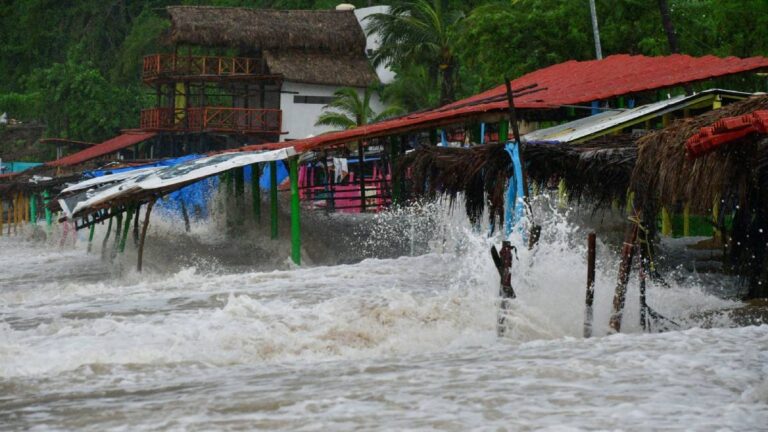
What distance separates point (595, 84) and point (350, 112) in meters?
19.8

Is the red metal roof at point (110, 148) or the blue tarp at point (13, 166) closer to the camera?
the red metal roof at point (110, 148)

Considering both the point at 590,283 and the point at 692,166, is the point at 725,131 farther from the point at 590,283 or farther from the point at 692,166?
the point at 590,283

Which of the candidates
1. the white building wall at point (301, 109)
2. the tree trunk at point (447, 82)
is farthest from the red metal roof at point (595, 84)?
the white building wall at point (301, 109)

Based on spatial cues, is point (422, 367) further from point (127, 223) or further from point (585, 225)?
point (127, 223)

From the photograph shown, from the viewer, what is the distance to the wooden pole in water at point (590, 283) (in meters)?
9.81

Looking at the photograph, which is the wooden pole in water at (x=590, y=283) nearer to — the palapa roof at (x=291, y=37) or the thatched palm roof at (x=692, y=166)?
the thatched palm roof at (x=692, y=166)

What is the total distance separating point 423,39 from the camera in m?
34.3

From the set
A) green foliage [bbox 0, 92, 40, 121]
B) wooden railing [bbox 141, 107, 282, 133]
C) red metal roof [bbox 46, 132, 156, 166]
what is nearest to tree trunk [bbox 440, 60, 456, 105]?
wooden railing [bbox 141, 107, 282, 133]

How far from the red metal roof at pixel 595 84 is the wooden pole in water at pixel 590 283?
5.20 m

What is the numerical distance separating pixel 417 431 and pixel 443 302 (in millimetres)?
5097

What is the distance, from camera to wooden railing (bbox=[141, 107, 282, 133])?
3725cm

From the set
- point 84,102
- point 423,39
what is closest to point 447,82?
point 423,39

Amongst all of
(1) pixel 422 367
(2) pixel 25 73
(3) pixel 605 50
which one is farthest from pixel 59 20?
(1) pixel 422 367

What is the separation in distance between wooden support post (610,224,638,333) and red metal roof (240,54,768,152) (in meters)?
5.21
